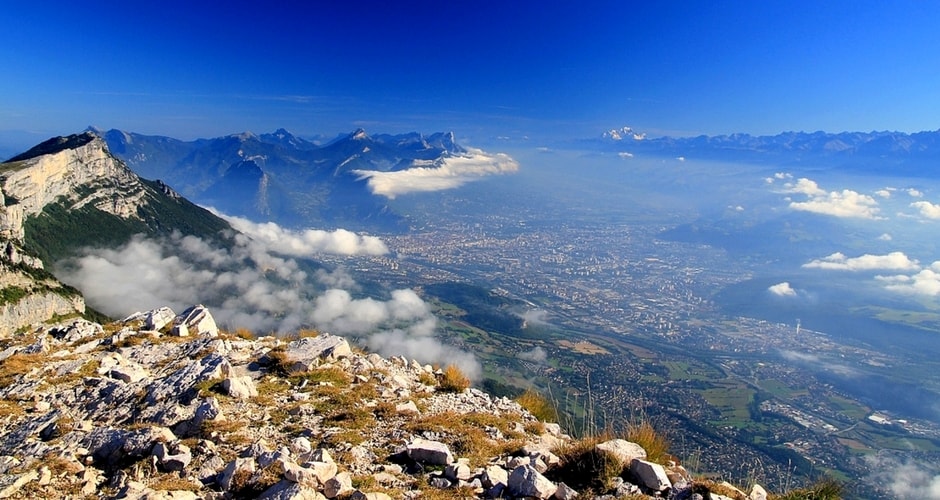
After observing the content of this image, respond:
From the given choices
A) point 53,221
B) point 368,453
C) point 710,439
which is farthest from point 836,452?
point 53,221

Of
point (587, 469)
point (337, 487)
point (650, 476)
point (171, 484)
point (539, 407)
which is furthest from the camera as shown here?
point (539, 407)

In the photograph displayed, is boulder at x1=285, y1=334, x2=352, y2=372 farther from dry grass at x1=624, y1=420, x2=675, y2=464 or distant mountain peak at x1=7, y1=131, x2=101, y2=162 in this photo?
distant mountain peak at x1=7, y1=131, x2=101, y2=162

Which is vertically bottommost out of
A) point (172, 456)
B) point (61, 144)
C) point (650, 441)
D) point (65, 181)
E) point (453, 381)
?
point (453, 381)

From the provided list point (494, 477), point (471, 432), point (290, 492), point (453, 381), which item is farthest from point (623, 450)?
point (453, 381)

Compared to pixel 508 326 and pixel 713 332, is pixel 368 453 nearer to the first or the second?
pixel 508 326

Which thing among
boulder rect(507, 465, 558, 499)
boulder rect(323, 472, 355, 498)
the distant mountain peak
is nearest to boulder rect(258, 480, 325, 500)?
boulder rect(323, 472, 355, 498)

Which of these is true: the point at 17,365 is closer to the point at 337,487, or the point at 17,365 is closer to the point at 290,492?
the point at 290,492
